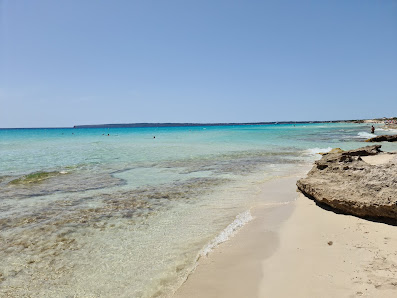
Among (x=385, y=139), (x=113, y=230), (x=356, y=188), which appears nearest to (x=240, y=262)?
(x=113, y=230)

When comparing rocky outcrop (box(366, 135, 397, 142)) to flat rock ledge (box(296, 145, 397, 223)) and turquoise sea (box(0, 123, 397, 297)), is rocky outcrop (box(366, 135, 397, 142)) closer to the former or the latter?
turquoise sea (box(0, 123, 397, 297))

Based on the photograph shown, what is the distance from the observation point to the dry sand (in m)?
3.31

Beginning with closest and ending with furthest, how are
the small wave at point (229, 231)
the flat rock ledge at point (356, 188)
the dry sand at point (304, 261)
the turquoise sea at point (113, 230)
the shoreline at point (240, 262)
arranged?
the dry sand at point (304, 261) → the shoreline at point (240, 262) → the turquoise sea at point (113, 230) → the small wave at point (229, 231) → the flat rock ledge at point (356, 188)

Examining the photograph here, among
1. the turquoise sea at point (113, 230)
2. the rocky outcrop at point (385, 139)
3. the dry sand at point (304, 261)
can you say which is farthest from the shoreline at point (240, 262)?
the rocky outcrop at point (385, 139)

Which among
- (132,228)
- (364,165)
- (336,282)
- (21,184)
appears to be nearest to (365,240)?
(336,282)

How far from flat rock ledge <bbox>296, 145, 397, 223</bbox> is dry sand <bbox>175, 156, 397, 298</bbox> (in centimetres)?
25

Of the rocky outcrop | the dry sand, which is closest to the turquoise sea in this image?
the dry sand

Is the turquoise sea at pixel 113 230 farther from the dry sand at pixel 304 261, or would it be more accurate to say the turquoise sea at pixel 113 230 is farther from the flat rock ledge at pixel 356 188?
the flat rock ledge at pixel 356 188

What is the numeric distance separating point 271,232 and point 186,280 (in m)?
2.26

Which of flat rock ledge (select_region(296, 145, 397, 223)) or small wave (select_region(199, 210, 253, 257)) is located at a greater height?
flat rock ledge (select_region(296, 145, 397, 223))

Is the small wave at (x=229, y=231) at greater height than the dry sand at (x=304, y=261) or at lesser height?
lesser

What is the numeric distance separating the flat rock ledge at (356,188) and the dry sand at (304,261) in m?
0.25

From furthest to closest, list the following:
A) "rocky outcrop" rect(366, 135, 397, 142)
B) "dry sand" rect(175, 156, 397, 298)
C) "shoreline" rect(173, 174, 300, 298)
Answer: "rocky outcrop" rect(366, 135, 397, 142), "shoreline" rect(173, 174, 300, 298), "dry sand" rect(175, 156, 397, 298)

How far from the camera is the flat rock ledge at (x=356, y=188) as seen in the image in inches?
201
